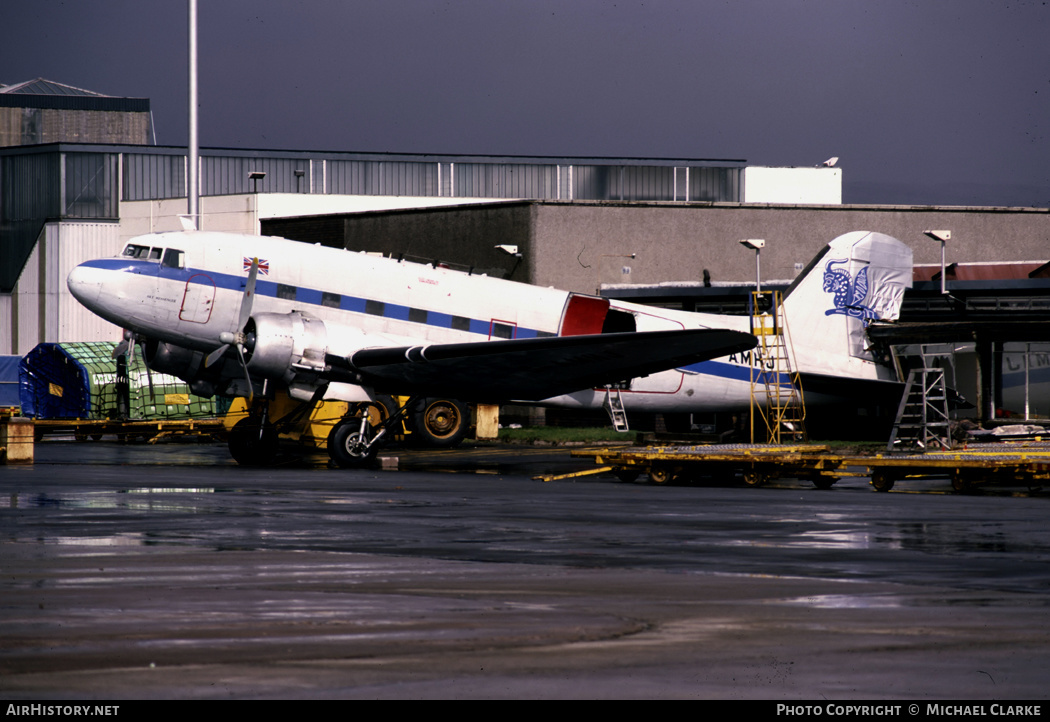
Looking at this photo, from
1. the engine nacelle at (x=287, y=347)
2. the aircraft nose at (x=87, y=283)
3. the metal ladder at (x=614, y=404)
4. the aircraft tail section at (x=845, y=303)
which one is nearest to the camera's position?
the engine nacelle at (x=287, y=347)

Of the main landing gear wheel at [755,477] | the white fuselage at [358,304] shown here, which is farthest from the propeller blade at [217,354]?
the main landing gear wheel at [755,477]

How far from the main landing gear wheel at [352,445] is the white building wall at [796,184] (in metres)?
53.1

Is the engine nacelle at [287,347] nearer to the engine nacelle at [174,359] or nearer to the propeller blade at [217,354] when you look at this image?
the propeller blade at [217,354]

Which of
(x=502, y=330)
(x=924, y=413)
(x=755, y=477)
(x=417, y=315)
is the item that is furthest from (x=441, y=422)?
(x=924, y=413)

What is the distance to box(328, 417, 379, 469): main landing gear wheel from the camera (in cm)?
2602

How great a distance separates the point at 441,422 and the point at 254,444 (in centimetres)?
578

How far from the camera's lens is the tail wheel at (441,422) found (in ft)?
103

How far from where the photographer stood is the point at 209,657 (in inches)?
271

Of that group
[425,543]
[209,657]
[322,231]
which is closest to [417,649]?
[209,657]

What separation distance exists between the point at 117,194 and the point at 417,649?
6559cm

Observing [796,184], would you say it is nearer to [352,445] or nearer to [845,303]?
[845,303]

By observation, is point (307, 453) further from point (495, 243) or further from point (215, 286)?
point (495, 243)

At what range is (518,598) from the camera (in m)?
9.08

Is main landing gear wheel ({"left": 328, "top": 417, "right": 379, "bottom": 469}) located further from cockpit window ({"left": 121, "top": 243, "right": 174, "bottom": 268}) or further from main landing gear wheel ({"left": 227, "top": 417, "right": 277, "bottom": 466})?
cockpit window ({"left": 121, "top": 243, "right": 174, "bottom": 268})
